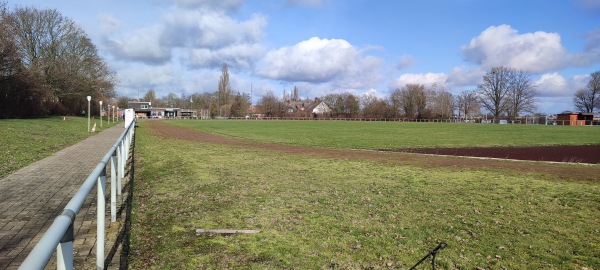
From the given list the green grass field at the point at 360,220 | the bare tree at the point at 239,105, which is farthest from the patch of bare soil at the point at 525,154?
the bare tree at the point at 239,105

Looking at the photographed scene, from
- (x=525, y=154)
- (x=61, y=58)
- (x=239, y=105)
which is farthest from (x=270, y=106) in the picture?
(x=525, y=154)

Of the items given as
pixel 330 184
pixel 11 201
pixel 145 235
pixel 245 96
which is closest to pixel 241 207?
pixel 145 235

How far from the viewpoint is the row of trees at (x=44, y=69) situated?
34344 millimetres

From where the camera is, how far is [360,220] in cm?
608

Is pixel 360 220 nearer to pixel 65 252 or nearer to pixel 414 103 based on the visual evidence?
pixel 65 252

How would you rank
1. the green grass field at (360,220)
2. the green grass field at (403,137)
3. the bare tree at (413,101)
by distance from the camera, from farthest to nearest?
the bare tree at (413,101) < the green grass field at (403,137) < the green grass field at (360,220)

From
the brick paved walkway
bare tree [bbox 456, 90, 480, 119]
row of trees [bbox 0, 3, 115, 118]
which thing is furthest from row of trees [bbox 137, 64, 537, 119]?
the brick paved walkway

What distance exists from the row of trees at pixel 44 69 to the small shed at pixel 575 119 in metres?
83.0

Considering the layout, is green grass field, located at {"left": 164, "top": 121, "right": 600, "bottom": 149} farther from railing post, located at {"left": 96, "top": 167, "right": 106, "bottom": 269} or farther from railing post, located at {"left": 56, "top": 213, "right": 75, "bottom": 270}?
railing post, located at {"left": 56, "top": 213, "right": 75, "bottom": 270}

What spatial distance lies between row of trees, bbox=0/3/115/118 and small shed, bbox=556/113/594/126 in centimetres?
8296

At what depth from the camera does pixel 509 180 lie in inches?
406

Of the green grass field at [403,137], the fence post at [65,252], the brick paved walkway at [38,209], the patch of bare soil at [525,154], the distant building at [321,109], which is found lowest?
the patch of bare soil at [525,154]

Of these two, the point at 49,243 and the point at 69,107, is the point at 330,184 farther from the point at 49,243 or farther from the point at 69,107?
the point at 69,107

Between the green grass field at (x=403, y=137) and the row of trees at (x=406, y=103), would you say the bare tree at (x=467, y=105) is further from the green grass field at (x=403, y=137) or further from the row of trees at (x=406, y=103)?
the green grass field at (x=403, y=137)
